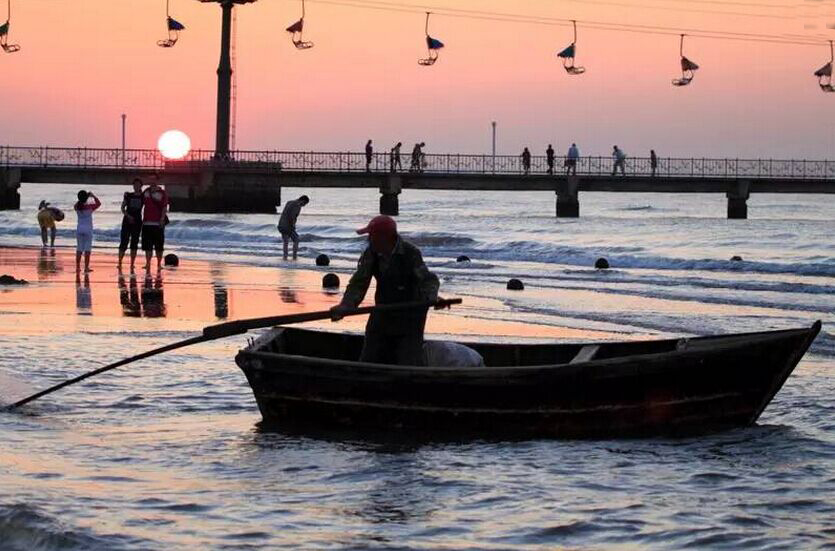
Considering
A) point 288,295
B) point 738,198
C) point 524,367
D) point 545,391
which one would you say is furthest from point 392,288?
point 738,198

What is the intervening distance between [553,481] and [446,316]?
1089 centimetres

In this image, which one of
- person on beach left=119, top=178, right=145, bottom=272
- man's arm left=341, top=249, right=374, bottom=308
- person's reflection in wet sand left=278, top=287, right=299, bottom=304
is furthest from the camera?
person on beach left=119, top=178, right=145, bottom=272

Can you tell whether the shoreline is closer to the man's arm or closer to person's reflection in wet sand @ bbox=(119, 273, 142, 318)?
person's reflection in wet sand @ bbox=(119, 273, 142, 318)

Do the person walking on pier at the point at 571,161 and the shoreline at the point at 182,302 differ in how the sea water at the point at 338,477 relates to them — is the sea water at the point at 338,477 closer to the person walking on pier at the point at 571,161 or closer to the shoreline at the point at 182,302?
the shoreline at the point at 182,302

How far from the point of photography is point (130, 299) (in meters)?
20.9

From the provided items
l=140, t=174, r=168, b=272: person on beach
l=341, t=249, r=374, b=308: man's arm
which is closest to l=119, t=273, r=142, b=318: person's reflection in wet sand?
l=140, t=174, r=168, b=272: person on beach

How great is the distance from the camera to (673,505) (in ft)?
27.5

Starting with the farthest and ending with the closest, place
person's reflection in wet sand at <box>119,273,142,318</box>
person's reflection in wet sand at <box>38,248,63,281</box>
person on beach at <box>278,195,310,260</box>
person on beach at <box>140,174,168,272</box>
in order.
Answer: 1. person on beach at <box>278,195,310,260</box>
2. person's reflection in wet sand at <box>38,248,63,281</box>
3. person on beach at <box>140,174,168,272</box>
4. person's reflection in wet sand at <box>119,273,142,318</box>

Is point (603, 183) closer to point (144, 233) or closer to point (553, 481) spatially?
point (144, 233)

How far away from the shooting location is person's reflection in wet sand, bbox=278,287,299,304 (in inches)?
864

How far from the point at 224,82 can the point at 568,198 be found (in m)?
18.6

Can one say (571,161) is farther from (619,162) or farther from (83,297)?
(83,297)

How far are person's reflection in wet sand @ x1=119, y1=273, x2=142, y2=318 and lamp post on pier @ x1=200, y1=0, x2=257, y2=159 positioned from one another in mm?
55460

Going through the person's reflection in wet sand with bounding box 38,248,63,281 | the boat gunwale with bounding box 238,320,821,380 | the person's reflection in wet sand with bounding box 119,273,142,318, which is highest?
the boat gunwale with bounding box 238,320,821,380
